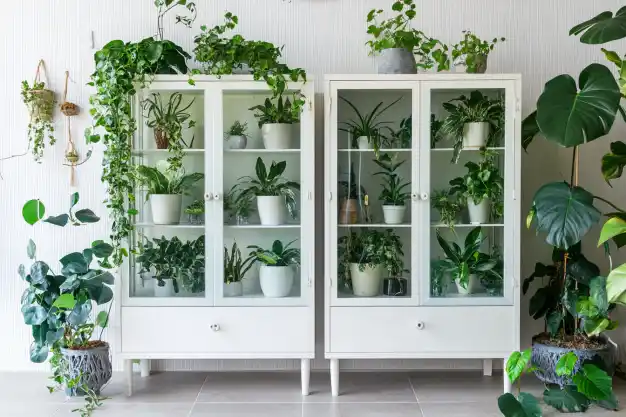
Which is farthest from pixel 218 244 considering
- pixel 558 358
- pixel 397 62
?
pixel 558 358

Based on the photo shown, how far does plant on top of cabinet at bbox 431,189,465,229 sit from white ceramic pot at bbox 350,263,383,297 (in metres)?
0.42

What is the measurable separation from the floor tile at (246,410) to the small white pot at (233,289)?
530mm

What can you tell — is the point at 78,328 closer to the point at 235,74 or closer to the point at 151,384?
the point at 151,384

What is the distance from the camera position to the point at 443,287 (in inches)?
A: 117

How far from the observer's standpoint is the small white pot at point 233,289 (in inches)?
117

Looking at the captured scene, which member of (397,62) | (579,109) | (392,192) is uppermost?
(397,62)

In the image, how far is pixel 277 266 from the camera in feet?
9.88

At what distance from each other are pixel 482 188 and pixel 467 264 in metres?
0.39

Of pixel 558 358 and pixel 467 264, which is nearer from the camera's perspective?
pixel 558 358

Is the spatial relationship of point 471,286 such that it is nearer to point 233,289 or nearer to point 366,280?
point 366,280

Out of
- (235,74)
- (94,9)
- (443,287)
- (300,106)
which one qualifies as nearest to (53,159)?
(94,9)

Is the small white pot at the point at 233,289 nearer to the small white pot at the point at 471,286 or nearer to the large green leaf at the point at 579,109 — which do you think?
the small white pot at the point at 471,286

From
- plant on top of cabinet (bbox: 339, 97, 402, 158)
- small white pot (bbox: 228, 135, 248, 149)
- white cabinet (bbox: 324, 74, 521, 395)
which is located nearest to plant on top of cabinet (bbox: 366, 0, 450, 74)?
white cabinet (bbox: 324, 74, 521, 395)

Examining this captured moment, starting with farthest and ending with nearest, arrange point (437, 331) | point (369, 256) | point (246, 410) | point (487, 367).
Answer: point (487, 367)
point (369, 256)
point (437, 331)
point (246, 410)
